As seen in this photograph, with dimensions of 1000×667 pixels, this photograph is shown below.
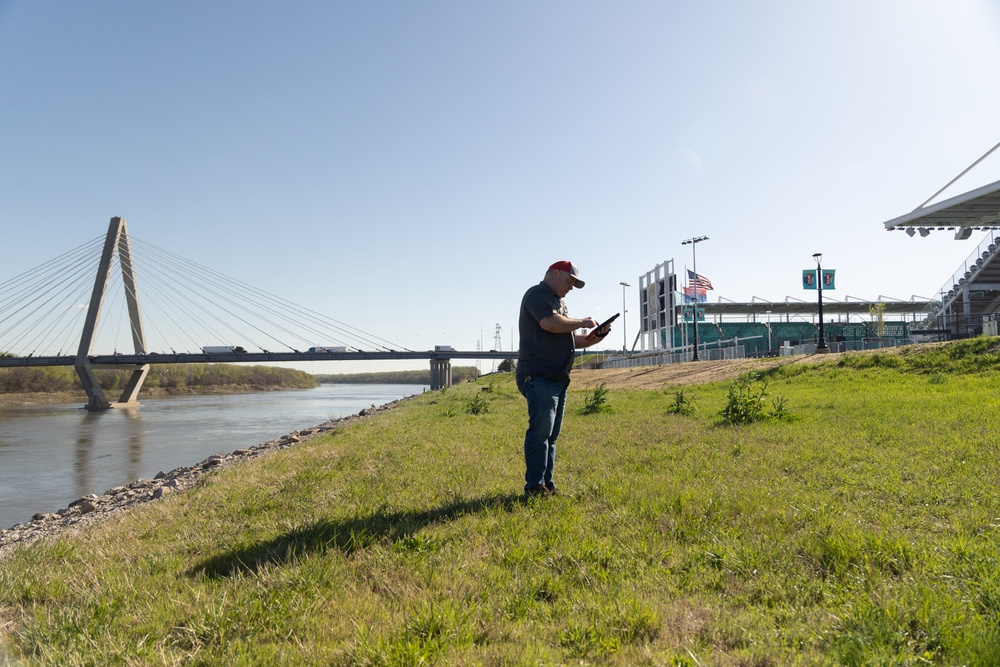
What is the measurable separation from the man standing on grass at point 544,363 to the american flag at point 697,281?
41877 millimetres

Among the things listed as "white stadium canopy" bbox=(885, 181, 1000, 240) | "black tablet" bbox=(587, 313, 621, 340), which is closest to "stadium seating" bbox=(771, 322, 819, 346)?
"white stadium canopy" bbox=(885, 181, 1000, 240)

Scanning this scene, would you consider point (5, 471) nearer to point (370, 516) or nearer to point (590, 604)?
point (370, 516)

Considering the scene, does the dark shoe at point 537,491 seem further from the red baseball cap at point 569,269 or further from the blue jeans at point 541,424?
the red baseball cap at point 569,269

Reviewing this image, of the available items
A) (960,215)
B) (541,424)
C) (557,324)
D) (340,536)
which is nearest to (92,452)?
(340,536)

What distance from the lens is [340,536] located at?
3.54 metres

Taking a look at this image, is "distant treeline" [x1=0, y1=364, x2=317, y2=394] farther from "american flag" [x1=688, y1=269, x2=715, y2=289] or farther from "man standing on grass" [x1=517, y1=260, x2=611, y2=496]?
"man standing on grass" [x1=517, y1=260, x2=611, y2=496]

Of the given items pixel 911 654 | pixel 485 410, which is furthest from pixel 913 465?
pixel 485 410

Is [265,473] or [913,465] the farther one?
[265,473]

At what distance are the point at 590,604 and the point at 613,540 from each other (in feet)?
3.09

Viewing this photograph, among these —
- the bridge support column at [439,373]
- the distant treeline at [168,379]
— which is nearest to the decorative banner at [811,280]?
the bridge support column at [439,373]

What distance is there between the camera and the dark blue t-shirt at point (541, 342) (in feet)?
14.8

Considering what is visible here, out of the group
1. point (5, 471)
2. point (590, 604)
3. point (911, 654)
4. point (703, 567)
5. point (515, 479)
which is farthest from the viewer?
point (5, 471)

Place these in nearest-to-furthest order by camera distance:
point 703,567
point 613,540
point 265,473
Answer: point 703,567
point 613,540
point 265,473

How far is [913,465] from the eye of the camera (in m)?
4.94
